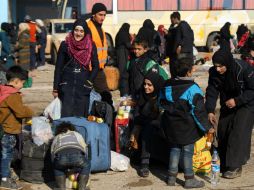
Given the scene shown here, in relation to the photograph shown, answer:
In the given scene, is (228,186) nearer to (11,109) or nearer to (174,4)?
(11,109)

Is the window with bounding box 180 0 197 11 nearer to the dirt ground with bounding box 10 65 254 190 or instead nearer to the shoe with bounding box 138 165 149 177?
the dirt ground with bounding box 10 65 254 190

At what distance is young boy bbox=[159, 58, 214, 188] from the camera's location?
6004 millimetres

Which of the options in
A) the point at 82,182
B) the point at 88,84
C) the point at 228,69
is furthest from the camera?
the point at 88,84

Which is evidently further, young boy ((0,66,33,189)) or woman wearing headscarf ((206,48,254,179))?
woman wearing headscarf ((206,48,254,179))

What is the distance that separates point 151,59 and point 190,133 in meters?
1.43

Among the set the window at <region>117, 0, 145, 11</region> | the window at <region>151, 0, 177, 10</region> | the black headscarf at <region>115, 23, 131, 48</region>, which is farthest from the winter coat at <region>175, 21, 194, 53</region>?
the window at <region>151, 0, 177, 10</region>

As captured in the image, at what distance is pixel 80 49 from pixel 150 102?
1071 millimetres

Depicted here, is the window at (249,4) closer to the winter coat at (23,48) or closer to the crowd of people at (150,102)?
the winter coat at (23,48)

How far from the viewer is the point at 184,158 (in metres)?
6.18

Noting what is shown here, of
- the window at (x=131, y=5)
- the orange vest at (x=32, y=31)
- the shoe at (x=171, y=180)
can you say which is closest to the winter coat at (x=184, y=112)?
the shoe at (x=171, y=180)

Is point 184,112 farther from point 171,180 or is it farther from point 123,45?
point 123,45

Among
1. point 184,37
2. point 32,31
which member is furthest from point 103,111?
point 32,31

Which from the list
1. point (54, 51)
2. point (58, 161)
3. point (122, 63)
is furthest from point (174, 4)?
point (58, 161)

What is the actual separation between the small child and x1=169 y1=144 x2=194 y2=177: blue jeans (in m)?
0.92
